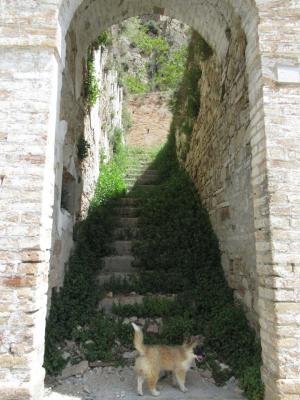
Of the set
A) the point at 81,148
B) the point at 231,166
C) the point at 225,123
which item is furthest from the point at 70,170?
the point at 225,123

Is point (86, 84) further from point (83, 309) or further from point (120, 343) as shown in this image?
point (120, 343)

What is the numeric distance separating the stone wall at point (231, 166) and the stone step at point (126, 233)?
1.45 m

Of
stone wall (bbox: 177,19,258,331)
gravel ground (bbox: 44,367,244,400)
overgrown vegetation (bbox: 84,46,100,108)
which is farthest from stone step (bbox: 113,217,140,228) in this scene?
gravel ground (bbox: 44,367,244,400)

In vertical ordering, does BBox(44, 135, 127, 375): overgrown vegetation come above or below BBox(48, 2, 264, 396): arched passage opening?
below

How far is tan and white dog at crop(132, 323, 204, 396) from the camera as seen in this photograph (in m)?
3.62

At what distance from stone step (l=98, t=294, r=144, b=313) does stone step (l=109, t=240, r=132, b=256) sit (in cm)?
127

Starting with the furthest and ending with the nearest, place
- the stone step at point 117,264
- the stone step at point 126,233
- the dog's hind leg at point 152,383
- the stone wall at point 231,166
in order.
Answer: the stone step at point 126,233 < the stone step at point 117,264 < the stone wall at point 231,166 < the dog's hind leg at point 152,383

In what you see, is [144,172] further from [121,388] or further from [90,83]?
[121,388]

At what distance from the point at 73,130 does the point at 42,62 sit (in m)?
2.50

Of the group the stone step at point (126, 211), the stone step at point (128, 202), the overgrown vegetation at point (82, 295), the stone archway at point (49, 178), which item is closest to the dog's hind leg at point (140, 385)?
the overgrown vegetation at point (82, 295)

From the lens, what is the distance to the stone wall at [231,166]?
15.5ft

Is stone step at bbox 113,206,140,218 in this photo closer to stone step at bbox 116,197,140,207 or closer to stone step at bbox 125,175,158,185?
stone step at bbox 116,197,140,207

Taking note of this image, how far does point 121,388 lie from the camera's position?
12.6 feet

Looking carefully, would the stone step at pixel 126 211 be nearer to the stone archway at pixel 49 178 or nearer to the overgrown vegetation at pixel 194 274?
the overgrown vegetation at pixel 194 274
